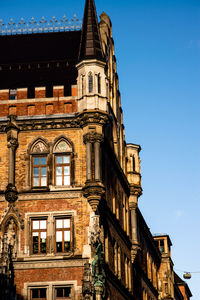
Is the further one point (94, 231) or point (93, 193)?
point (93, 193)

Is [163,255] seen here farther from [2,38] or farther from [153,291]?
[2,38]

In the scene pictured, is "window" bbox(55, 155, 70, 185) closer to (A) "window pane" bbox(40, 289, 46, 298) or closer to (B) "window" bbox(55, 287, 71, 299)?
(B) "window" bbox(55, 287, 71, 299)

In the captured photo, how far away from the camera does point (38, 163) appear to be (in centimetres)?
4484

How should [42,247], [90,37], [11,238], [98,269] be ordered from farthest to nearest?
[90,37] < [42,247] < [11,238] < [98,269]

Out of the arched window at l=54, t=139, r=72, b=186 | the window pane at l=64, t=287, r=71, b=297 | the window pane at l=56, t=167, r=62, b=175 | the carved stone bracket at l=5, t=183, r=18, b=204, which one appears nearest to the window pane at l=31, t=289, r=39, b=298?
the window pane at l=64, t=287, r=71, b=297

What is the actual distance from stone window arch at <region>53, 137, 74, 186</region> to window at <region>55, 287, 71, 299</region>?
6.56 meters

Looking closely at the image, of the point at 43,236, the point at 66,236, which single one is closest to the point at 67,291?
the point at 66,236

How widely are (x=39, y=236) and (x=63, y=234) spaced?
1.50 meters

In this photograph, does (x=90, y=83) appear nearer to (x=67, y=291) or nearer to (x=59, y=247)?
(x=59, y=247)

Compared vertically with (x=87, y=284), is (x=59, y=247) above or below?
above

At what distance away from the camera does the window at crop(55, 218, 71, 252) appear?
42.7 meters

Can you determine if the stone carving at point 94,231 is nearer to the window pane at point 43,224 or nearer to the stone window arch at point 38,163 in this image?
the window pane at point 43,224

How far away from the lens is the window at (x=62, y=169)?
4428 centimetres

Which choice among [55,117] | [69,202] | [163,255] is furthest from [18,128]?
[163,255]
